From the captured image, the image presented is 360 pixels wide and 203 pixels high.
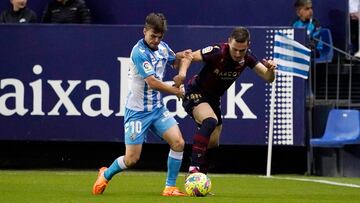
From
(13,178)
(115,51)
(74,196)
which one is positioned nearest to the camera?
(74,196)

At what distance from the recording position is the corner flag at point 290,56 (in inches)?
697

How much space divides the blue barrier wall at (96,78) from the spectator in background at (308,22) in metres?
0.45

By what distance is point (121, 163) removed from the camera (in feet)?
41.8

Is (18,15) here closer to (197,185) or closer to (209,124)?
(209,124)

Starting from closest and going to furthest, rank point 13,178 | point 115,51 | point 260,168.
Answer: point 13,178, point 115,51, point 260,168

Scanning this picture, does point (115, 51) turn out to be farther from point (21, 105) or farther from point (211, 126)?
point (211, 126)

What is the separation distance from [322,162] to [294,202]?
713cm

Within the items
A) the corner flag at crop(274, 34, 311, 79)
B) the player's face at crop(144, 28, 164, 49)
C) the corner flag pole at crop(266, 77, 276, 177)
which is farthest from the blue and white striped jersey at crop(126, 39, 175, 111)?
the corner flag at crop(274, 34, 311, 79)

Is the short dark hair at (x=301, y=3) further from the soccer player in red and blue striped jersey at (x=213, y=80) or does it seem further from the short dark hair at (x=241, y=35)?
the short dark hair at (x=241, y=35)

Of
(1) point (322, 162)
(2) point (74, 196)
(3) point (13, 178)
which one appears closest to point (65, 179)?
(3) point (13, 178)

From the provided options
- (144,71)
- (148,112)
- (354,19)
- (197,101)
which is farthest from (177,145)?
(354,19)

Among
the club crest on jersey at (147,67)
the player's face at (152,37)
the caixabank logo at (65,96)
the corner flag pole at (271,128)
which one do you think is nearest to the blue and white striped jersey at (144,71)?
the club crest on jersey at (147,67)

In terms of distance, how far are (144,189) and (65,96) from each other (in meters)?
4.52

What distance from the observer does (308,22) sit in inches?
736
